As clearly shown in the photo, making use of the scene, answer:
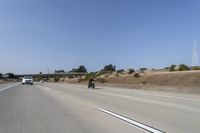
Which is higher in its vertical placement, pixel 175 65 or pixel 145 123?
pixel 175 65

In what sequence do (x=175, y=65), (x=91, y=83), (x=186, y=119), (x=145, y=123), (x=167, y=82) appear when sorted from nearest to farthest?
(x=145, y=123), (x=186, y=119), (x=91, y=83), (x=167, y=82), (x=175, y=65)

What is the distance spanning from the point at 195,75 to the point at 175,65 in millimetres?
39178

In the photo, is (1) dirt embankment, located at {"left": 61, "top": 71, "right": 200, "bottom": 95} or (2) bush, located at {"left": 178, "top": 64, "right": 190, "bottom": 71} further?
(2) bush, located at {"left": 178, "top": 64, "right": 190, "bottom": 71}

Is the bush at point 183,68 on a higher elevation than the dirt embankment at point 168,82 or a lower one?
higher

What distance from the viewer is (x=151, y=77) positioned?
3231 inches

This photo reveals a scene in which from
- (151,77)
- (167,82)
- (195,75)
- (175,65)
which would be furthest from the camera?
(175,65)

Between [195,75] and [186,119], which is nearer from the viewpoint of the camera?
[186,119]

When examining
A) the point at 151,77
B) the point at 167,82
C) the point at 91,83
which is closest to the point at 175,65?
the point at 151,77

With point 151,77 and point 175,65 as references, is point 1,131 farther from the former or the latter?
point 175,65

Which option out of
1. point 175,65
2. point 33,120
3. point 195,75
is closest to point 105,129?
point 33,120

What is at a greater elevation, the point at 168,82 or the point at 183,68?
the point at 183,68

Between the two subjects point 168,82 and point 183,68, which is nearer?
point 168,82

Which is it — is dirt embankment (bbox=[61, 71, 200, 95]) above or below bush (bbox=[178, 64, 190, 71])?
below

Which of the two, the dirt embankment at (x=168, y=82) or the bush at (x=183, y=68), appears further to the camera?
the bush at (x=183, y=68)
